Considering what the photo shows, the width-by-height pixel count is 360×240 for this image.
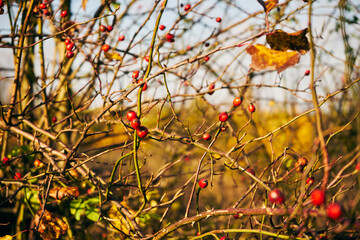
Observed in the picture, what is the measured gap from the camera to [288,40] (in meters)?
1.10

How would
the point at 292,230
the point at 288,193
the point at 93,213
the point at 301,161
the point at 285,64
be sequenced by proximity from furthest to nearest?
1. the point at 288,193
2. the point at 93,213
3. the point at 301,161
4. the point at 285,64
5. the point at 292,230

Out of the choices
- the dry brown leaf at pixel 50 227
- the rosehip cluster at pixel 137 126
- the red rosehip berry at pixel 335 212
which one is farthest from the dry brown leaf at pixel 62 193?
the red rosehip berry at pixel 335 212

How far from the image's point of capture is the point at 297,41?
1.10 m

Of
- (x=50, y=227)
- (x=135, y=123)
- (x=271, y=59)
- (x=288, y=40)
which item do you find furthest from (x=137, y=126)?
(x=50, y=227)

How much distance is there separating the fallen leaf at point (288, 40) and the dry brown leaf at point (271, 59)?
29mm

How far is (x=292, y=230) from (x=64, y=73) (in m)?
2.61

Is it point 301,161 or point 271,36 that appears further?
point 301,161

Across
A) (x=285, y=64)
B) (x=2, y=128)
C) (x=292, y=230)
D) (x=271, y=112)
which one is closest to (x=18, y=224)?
(x=2, y=128)

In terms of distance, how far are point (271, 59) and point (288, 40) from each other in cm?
11

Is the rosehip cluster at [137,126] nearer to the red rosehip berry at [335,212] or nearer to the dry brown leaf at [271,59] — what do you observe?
the dry brown leaf at [271,59]

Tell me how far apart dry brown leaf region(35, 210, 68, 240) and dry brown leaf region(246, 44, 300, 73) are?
4.75 ft

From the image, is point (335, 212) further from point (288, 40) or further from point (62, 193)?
point (62, 193)

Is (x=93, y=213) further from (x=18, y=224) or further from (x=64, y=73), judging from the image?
(x=64, y=73)

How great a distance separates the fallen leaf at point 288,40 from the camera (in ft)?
3.54
